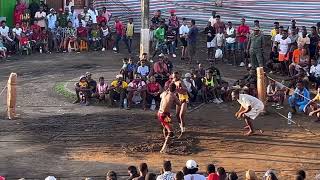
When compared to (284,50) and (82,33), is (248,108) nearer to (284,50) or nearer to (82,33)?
(284,50)

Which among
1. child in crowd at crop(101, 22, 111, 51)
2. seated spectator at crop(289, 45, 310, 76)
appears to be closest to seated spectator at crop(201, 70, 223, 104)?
seated spectator at crop(289, 45, 310, 76)

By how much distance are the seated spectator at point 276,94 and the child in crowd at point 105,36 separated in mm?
9313

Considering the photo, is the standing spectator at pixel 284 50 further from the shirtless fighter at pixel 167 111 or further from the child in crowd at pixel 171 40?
the shirtless fighter at pixel 167 111

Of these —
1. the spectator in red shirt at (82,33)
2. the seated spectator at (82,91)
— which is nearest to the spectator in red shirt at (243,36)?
the spectator in red shirt at (82,33)

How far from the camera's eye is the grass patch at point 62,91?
2275 cm

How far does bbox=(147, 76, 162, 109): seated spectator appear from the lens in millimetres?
21625

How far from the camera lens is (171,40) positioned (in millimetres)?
28172

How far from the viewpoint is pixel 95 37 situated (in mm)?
29578

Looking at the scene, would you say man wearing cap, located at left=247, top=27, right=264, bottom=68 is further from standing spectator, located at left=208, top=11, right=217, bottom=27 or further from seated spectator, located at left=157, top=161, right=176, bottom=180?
seated spectator, located at left=157, top=161, right=176, bottom=180

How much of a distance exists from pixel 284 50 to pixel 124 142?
969 centimetres

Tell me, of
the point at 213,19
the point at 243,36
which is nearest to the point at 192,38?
the point at 243,36

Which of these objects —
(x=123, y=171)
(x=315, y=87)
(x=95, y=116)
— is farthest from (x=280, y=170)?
(x=315, y=87)

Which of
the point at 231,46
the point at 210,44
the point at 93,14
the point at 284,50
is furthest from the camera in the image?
the point at 93,14

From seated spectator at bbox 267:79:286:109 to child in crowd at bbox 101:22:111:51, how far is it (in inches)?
367
